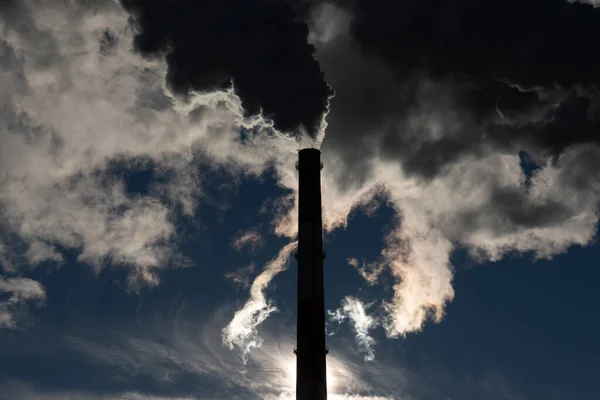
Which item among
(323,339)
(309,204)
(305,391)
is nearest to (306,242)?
(309,204)

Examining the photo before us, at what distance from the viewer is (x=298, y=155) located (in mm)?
25188

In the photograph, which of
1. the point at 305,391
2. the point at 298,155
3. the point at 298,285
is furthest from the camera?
the point at 298,155

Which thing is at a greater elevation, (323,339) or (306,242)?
(306,242)

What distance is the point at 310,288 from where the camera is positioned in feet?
72.7

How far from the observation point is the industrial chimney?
20.7m

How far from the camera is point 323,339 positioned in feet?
70.4

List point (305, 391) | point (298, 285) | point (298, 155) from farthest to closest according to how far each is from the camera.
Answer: point (298, 155), point (298, 285), point (305, 391)

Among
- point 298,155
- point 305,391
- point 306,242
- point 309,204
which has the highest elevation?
point 298,155

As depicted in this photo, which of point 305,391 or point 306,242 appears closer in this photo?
point 305,391

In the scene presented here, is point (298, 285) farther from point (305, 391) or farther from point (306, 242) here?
point (305, 391)

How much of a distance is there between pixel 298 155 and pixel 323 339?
330 inches

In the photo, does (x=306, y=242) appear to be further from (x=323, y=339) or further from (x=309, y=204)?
(x=323, y=339)

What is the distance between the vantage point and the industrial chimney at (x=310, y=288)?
67.9ft

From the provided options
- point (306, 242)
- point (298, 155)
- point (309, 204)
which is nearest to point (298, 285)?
point (306, 242)
